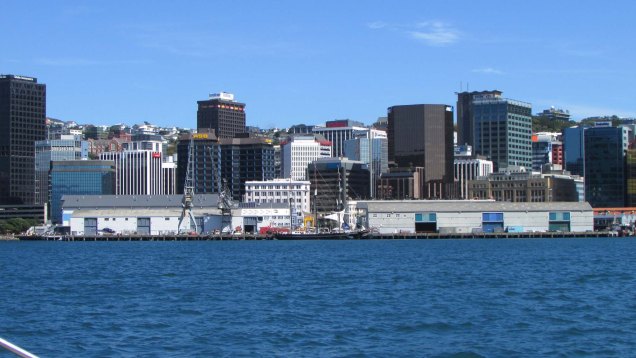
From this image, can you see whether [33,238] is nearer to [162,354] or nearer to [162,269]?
[162,269]

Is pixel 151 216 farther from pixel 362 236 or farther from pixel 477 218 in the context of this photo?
pixel 477 218

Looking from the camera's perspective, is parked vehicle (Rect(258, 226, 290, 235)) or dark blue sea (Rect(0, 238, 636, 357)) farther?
parked vehicle (Rect(258, 226, 290, 235))

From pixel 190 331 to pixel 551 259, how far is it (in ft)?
160

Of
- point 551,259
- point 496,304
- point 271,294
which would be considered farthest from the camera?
point 551,259

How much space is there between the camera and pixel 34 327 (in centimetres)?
3722

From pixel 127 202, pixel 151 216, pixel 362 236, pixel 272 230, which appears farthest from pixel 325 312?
pixel 127 202

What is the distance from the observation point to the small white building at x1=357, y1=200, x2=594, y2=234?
156000 mm

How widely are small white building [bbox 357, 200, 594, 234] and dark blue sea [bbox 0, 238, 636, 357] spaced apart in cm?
8919

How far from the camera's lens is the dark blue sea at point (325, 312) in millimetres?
32562

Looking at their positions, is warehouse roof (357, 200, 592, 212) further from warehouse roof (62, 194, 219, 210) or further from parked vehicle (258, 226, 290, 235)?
warehouse roof (62, 194, 219, 210)

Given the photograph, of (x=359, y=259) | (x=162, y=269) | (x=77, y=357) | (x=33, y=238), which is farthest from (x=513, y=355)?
(x=33, y=238)

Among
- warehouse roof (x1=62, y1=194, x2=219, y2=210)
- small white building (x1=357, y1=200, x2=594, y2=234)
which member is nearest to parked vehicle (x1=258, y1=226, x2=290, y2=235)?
warehouse roof (x1=62, y1=194, x2=219, y2=210)

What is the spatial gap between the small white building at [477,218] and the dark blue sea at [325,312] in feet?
293

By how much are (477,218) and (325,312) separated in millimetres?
118894
